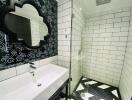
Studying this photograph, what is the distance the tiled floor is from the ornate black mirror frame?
1.06m

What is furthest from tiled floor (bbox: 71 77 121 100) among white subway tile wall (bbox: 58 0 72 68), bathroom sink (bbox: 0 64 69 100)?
bathroom sink (bbox: 0 64 69 100)

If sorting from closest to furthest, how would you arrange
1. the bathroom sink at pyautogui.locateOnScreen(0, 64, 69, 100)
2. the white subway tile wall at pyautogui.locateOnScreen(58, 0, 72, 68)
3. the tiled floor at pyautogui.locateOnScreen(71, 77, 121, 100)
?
the bathroom sink at pyautogui.locateOnScreen(0, 64, 69, 100), the white subway tile wall at pyautogui.locateOnScreen(58, 0, 72, 68), the tiled floor at pyautogui.locateOnScreen(71, 77, 121, 100)

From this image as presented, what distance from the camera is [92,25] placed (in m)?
2.08

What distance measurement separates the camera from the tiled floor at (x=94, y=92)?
5.15 feet

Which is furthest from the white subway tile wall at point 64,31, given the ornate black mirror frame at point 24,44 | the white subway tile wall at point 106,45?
the white subway tile wall at point 106,45

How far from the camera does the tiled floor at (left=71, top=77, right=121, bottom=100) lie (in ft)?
5.15

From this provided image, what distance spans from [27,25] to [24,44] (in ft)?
0.86

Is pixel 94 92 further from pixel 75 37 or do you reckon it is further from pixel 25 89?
pixel 25 89

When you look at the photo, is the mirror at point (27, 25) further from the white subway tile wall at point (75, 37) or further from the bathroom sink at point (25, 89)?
the white subway tile wall at point (75, 37)

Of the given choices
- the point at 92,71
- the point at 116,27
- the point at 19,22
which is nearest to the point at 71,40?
the point at 19,22

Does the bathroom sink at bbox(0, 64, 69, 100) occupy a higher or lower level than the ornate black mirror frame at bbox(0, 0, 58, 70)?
lower

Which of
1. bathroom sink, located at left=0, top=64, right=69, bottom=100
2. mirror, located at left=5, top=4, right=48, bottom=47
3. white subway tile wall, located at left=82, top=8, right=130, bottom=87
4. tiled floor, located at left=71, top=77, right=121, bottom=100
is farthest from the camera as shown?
white subway tile wall, located at left=82, top=8, right=130, bottom=87

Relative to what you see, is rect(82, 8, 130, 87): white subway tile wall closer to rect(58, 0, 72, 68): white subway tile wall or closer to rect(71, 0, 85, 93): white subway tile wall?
rect(71, 0, 85, 93): white subway tile wall

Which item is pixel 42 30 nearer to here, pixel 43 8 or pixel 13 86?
pixel 43 8
